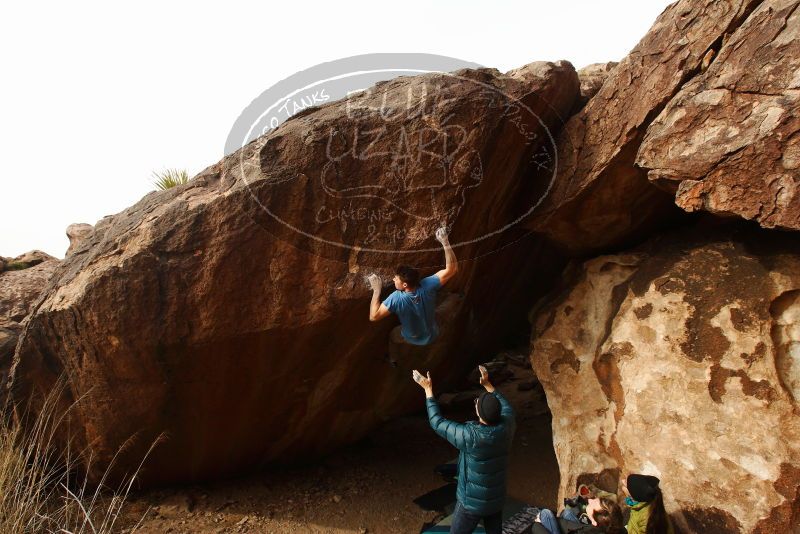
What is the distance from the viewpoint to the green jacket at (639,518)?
314 cm

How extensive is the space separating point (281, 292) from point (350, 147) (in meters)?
1.21

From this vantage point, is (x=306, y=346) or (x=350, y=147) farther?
(x=306, y=346)

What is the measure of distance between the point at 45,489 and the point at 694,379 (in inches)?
204

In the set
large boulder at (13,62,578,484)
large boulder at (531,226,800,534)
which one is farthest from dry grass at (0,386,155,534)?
large boulder at (531,226,800,534)

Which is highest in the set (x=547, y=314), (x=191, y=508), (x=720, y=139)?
(x=720, y=139)

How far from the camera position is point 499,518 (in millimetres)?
3502

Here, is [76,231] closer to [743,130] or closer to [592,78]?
[592,78]

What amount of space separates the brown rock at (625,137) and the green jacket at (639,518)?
2.11 meters

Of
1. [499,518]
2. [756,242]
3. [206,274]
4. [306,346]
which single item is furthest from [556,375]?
[206,274]

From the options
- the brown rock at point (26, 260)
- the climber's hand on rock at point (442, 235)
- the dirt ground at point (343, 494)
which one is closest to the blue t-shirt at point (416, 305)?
the climber's hand on rock at point (442, 235)

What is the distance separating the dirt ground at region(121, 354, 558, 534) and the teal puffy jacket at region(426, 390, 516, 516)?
4.44 ft

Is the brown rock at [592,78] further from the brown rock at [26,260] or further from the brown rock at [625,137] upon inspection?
the brown rock at [26,260]

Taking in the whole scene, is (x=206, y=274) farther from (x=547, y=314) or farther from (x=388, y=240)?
(x=547, y=314)

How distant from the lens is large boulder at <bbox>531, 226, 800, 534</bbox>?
3115 mm
